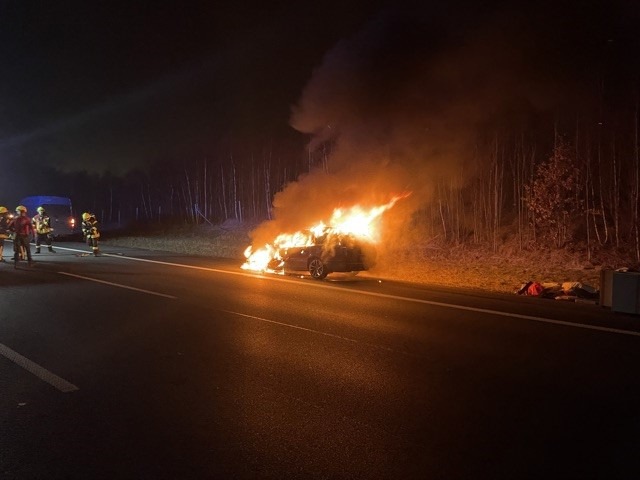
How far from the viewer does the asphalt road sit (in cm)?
341

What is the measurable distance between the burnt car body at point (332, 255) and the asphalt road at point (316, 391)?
3589 mm

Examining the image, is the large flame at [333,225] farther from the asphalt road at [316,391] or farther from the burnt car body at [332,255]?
the asphalt road at [316,391]

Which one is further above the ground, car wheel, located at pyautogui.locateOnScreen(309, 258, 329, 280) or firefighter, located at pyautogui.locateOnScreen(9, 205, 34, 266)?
firefighter, located at pyautogui.locateOnScreen(9, 205, 34, 266)

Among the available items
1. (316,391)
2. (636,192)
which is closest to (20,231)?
(316,391)

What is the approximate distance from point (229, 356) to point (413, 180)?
1216 centimetres

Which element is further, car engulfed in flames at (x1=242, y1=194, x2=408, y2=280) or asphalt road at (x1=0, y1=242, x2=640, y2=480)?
car engulfed in flames at (x1=242, y1=194, x2=408, y2=280)

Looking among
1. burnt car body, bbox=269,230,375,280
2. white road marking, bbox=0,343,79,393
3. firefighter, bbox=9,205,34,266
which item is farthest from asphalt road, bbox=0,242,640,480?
firefighter, bbox=9,205,34,266

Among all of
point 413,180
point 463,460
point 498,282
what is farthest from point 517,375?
point 413,180

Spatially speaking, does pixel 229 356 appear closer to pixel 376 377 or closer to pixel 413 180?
pixel 376 377

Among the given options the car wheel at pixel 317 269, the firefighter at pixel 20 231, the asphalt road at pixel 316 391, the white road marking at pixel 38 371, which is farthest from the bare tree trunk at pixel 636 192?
the firefighter at pixel 20 231

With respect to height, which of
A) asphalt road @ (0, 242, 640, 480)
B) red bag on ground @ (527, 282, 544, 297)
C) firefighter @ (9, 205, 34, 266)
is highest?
firefighter @ (9, 205, 34, 266)

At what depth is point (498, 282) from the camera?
12570 millimetres

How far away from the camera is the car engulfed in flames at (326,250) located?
12.7 metres

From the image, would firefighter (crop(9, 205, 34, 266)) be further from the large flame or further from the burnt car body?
the burnt car body
